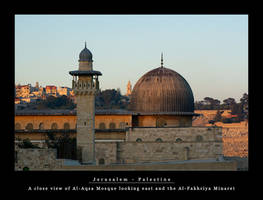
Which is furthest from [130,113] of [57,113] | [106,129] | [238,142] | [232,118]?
[232,118]

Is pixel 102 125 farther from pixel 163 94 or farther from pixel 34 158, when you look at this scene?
pixel 34 158

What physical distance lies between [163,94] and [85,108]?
778 cm

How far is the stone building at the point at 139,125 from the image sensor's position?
47.8m

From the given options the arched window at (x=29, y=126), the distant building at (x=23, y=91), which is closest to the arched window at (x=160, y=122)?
the arched window at (x=29, y=126)

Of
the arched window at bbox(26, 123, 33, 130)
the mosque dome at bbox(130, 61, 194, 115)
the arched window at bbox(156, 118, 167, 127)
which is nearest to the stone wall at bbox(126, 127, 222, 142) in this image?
the arched window at bbox(156, 118, 167, 127)

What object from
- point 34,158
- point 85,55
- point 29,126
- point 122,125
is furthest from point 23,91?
point 34,158

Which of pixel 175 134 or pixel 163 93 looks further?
pixel 163 93

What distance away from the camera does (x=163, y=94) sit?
53031mm

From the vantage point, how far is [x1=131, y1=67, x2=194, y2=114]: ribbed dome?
53000 mm

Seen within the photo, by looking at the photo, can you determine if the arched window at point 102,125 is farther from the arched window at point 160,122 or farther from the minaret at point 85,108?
the minaret at point 85,108

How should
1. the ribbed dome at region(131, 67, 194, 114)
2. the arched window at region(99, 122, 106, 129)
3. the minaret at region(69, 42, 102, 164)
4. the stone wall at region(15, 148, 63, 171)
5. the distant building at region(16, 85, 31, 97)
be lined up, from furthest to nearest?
1. the distant building at region(16, 85, 31, 97)
2. the arched window at region(99, 122, 106, 129)
3. the ribbed dome at region(131, 67, 194, 114)
4. the minaret at region(69, 42, 102, 164)
5. the stone wall at region(15, 148, 63, 171)

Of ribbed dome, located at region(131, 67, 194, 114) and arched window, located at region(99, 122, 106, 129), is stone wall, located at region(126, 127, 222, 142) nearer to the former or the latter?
ribbed dome, located at region(131, 67, 194, 114)
